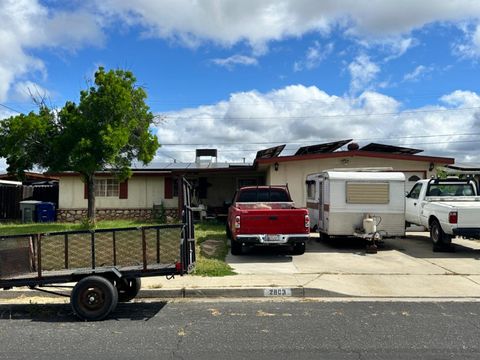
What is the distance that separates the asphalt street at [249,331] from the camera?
16.5 ft

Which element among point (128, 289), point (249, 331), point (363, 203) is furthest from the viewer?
point (363, 203)

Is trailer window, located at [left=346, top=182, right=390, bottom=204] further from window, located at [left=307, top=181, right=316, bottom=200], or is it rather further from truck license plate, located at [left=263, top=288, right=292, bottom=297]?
truck license plate, located at [left=263, top=288, right=292, bottom=297]

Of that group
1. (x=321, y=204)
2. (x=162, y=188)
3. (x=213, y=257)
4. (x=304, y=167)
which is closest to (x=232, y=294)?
(x=213, y=257)

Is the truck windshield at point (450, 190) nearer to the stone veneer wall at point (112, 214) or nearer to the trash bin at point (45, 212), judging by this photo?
the stone veneer wall at point (112, 214)

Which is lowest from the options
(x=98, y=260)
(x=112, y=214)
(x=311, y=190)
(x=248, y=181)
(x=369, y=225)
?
(x=112, y=214)

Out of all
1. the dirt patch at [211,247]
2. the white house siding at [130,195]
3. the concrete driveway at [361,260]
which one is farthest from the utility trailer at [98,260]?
the white house siding at [130,195]

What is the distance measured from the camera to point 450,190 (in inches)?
546

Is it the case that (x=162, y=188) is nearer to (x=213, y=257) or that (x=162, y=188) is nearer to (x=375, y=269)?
(x=213, y=257)

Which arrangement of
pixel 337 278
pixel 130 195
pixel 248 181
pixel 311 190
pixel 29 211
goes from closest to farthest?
pixel 337 278
pixel 311 190
pixel 29 211
pixel 130 195
pixel 248 181

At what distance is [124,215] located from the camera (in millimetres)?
23516

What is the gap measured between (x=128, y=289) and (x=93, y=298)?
968mm

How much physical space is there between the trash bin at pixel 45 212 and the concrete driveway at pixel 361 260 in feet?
44.1

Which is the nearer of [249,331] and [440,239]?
[249,331]

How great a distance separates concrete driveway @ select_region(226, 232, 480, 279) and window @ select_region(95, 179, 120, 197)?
12.8 m
